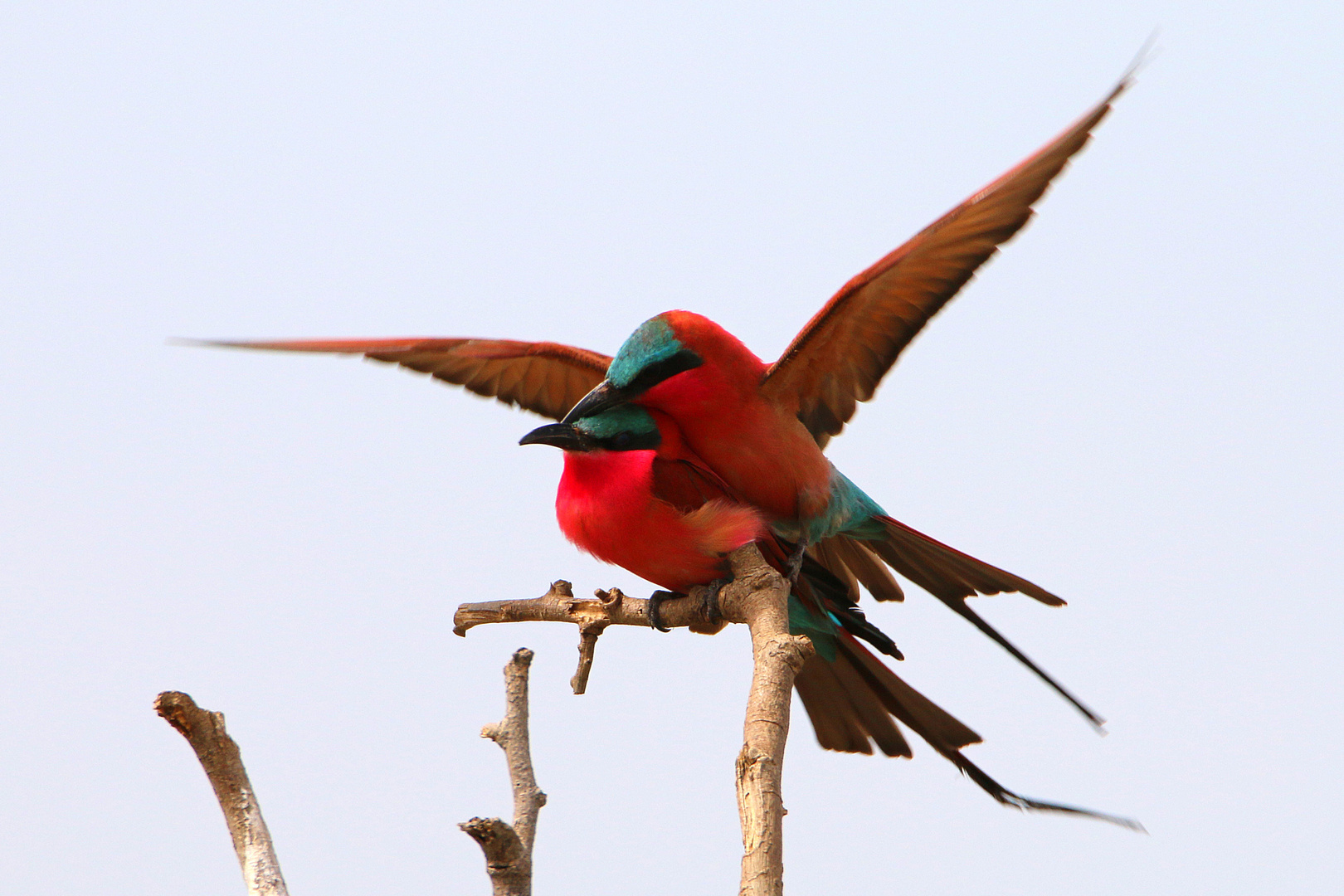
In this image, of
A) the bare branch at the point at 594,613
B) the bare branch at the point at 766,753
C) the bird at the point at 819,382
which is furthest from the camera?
the bare branch at the point at 594,613

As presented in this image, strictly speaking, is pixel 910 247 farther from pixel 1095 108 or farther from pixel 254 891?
pixel 254 891

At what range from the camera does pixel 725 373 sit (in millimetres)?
1996

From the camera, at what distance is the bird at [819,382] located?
1.89 meters

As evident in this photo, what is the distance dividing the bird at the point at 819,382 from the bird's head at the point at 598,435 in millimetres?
23

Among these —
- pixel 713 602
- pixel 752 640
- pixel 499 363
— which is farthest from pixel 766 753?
pixel 499 363

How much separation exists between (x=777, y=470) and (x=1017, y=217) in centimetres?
61

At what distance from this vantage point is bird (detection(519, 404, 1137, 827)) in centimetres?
193

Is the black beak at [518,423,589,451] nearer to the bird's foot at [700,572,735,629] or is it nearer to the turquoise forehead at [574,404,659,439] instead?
the turquoise forehead at [574,404,659,439]

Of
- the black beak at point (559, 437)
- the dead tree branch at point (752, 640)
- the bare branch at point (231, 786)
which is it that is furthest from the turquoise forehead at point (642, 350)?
the bare branch at point (231, 786)

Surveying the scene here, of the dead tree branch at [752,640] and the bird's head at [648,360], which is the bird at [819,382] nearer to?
the bird's head at [648,360]

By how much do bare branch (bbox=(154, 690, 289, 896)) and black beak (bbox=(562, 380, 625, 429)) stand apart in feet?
2.56

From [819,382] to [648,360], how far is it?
39 cm

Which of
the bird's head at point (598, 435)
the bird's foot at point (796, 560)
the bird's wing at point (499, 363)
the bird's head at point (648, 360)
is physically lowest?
the bird's foot at point (796, 560)

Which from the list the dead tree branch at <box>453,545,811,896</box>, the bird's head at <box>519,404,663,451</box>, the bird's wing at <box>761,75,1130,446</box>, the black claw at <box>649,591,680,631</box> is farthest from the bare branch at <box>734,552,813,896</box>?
the bird's wing at <box>761,75,1130,446</box>
